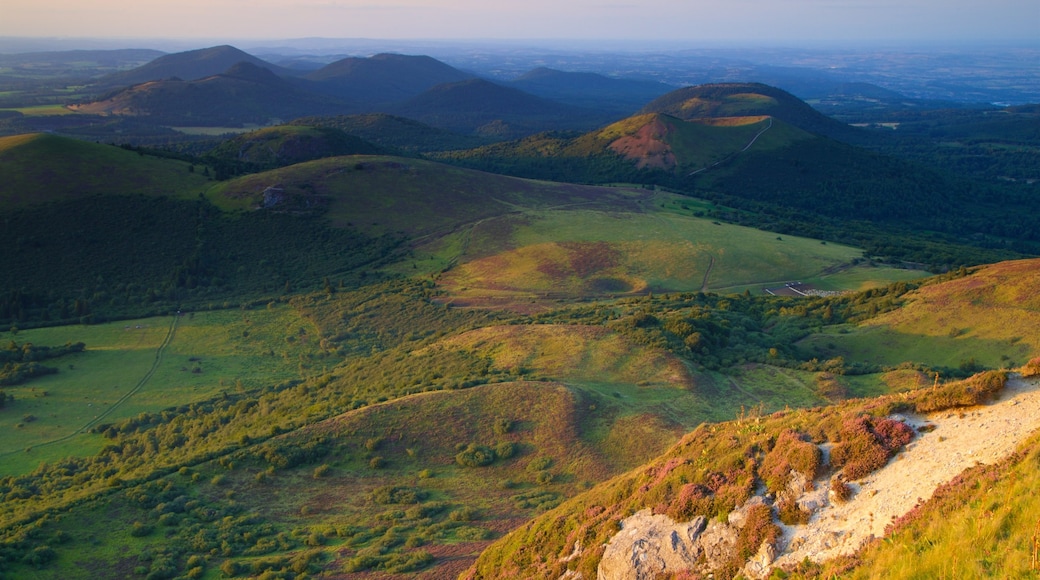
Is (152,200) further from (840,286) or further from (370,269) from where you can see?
(840,286)

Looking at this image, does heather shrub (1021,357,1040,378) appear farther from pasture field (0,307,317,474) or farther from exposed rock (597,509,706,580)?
pasture field (0,307,317,474)

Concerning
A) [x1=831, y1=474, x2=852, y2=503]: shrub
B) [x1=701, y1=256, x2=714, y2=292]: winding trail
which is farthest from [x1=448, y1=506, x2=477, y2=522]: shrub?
[x1=701, y1=256, x2=714, y2=292]: winding trail

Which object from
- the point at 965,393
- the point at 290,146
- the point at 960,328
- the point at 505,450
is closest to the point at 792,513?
the point at 965,393

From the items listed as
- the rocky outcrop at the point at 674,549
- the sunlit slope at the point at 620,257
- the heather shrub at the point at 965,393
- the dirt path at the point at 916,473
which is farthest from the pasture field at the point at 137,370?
the heather shrub at the point at 965,393

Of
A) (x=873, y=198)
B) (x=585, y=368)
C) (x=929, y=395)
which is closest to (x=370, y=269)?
(x=585, y=368)

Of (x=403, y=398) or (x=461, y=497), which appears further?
(x=403, y=398)

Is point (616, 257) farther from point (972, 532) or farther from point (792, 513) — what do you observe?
point (972, 532)
